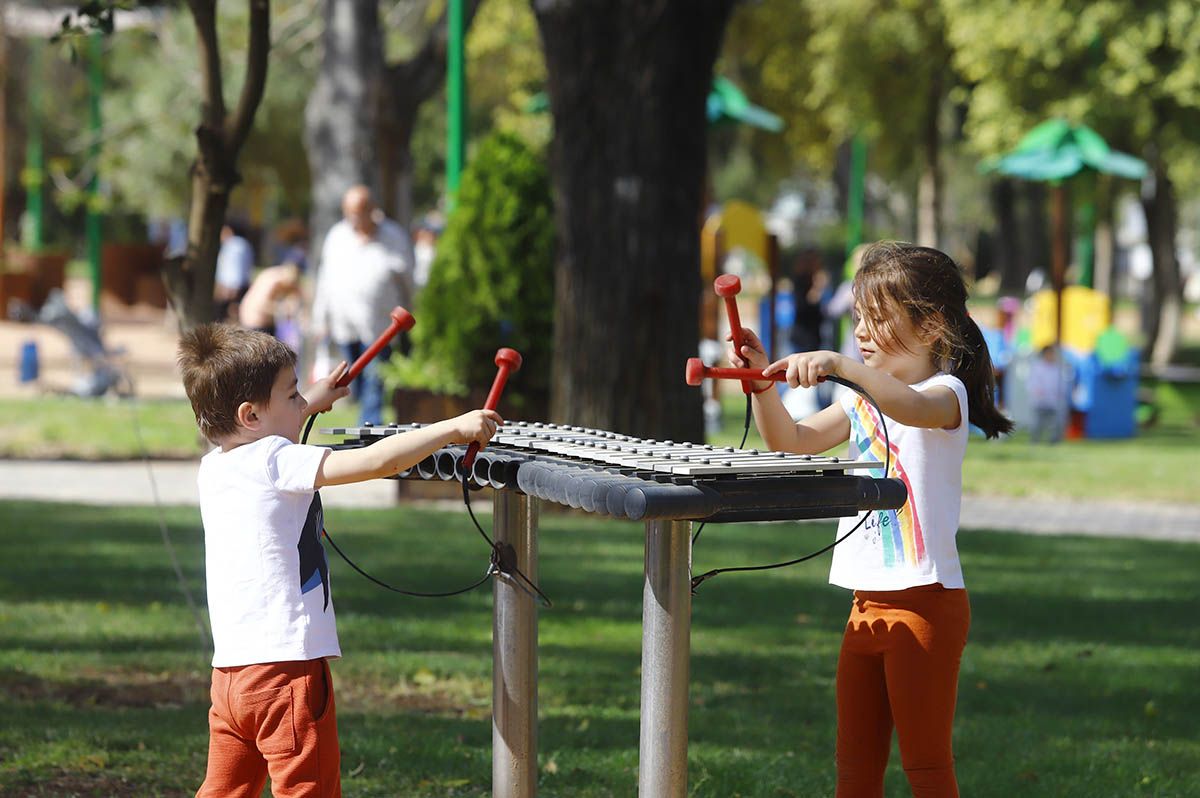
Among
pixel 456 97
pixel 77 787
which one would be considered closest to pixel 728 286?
pixel 77 787

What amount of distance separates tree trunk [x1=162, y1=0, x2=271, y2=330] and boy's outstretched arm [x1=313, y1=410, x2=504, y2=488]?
7.31ft

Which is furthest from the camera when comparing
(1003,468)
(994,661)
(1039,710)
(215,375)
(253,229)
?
(253,229)

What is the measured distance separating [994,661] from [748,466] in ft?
11.9

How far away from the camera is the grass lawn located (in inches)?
185

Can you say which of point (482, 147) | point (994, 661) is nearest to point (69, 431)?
point (482, 147)

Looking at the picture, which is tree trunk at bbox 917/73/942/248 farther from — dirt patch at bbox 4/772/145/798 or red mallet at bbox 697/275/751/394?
red mallet at bbox 697/275/751/394

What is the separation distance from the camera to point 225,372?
3291 mm

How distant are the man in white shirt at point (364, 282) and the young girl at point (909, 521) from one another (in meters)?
7.92

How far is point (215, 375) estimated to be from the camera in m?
3.29

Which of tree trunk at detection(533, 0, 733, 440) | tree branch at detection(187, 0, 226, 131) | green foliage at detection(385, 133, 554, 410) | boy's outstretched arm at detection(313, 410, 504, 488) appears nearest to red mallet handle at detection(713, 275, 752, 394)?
boy's outstretched arm at detection(313, 410, 504, 488)

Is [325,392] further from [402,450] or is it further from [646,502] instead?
[646,502]

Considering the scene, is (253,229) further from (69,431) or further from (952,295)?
(952,295)

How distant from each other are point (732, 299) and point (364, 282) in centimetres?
838

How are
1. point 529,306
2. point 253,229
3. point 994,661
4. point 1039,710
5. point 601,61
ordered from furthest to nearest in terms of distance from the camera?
point 253,229, point 529,306, point 601,61, point 994,661, point 1039,710
